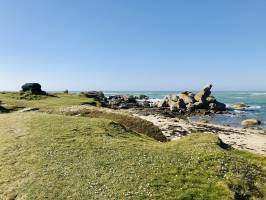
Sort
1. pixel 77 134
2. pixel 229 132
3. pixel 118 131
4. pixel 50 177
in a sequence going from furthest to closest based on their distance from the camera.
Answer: pixel 229 132 < pixel 118 131 < pixel 77 134 < pixel 50 177

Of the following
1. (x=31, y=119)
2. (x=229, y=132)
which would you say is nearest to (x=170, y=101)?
(x=229, y=132)

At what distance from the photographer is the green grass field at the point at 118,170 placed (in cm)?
1839

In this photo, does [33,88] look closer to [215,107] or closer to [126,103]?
[126,103]

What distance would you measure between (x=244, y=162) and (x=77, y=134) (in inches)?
539

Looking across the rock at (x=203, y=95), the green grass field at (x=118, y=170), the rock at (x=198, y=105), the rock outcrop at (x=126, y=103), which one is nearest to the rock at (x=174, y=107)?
the rock at (x=198, y=105)

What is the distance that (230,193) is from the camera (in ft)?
60.5

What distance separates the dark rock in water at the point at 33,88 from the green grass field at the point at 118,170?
63.4m

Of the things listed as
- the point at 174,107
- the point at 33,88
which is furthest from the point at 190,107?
the point at 33,88

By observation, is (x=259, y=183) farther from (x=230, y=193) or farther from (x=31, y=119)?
(x=31, y=119)

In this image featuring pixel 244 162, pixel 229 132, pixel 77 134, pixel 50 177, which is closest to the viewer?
pixel 50 177

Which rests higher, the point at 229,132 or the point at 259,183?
the point at 259,183

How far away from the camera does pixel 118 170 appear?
20.6m

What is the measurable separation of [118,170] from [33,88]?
251 ft

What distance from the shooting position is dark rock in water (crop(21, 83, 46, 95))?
91188mm
